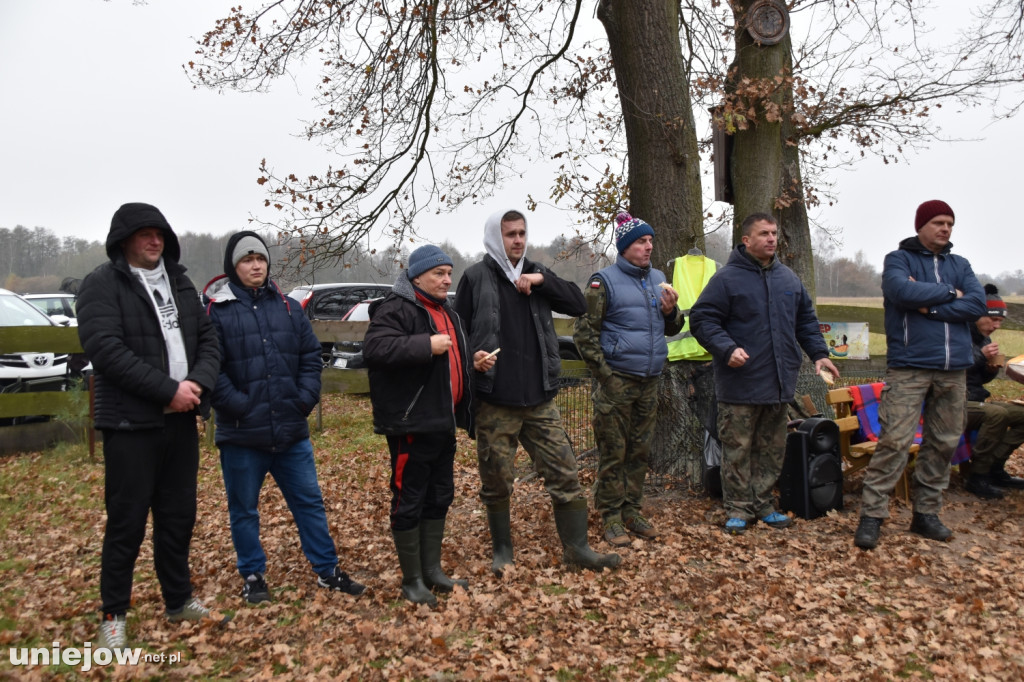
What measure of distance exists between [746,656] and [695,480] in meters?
2.83

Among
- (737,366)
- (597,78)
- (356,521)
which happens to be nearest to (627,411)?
(737,366)

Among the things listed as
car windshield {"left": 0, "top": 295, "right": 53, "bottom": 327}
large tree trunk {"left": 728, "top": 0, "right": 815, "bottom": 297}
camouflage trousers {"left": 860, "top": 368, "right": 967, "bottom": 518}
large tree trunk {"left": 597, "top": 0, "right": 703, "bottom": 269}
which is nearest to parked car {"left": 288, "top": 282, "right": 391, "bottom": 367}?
car windshield {"left": 0, "top": 295, "right": 53, "bottom": 327}

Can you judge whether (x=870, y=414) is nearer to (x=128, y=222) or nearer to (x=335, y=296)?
(x=128, y=222)

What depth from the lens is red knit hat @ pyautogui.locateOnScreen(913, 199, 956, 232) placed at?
16.7 feet

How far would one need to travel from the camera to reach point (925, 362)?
505 cm

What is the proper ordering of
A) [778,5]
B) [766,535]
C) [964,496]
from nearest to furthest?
1. [766,535]
2. [964,496]
3. [778,5]

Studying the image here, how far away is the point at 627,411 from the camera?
5.32 metres

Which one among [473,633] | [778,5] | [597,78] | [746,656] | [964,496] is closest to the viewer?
[746,656]

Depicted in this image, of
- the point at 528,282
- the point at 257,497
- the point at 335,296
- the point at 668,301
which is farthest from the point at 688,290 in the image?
the point at 335,296

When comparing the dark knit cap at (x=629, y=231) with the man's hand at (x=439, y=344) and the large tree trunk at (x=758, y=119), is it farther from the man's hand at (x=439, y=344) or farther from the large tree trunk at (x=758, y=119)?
the large tree trunk at (x=758, y=119)

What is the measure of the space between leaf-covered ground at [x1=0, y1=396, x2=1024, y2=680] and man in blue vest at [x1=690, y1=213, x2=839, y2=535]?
13.0 inches

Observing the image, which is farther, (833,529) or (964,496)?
(964,496)

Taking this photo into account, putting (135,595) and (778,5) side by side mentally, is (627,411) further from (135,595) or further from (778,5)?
(778,5)

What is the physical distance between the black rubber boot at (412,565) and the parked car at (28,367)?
670cm
